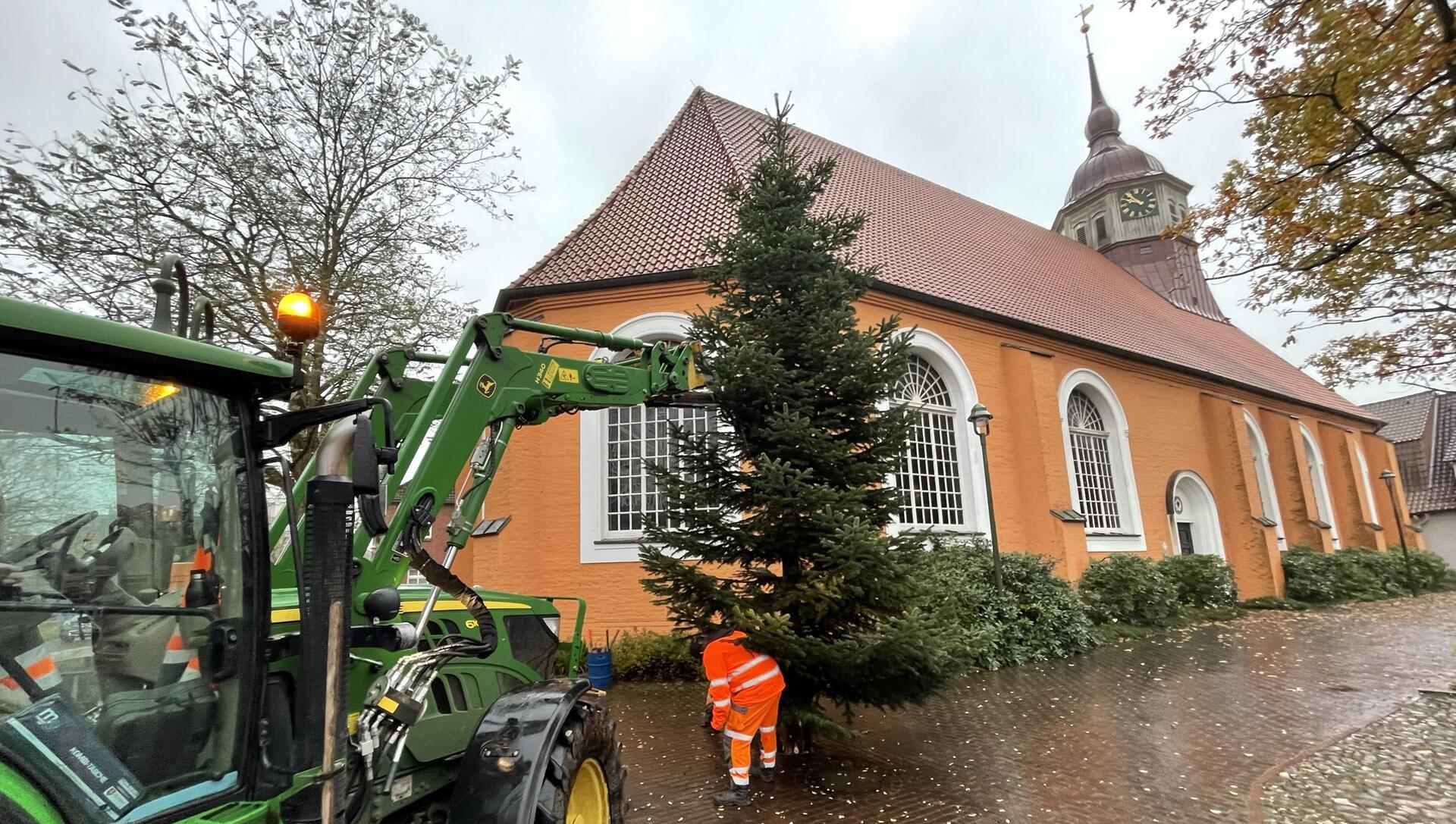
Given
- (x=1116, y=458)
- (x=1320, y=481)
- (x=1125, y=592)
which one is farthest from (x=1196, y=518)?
(x=1320, y=481)

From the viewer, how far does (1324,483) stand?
24.8 metres

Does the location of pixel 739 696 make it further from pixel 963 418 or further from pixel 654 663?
pixel 963 418

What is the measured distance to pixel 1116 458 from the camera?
17547 millimetres

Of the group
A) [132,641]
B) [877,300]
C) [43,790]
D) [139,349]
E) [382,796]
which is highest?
[877,300]

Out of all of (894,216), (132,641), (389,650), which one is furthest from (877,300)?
(132,641)

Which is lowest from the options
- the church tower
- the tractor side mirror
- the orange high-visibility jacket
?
the orange high-visibility jacket

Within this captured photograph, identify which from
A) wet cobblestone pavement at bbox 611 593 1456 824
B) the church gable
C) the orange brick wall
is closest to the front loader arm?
wet cobblestone pavement at bbox 611 593 1456 824

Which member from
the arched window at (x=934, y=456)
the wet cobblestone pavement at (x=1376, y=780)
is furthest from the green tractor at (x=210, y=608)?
the arched window at (x=934, y=456)

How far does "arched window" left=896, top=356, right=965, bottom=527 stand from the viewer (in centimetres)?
1359

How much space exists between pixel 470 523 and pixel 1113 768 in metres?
5.50

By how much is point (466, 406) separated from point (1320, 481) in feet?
100

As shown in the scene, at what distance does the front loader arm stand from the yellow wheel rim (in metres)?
1.36

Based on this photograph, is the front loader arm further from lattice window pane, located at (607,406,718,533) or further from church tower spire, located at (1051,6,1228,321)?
church tower spire, located at (1051,6,1228,321)

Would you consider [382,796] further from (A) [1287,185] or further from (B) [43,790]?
(A) [1287,185]
